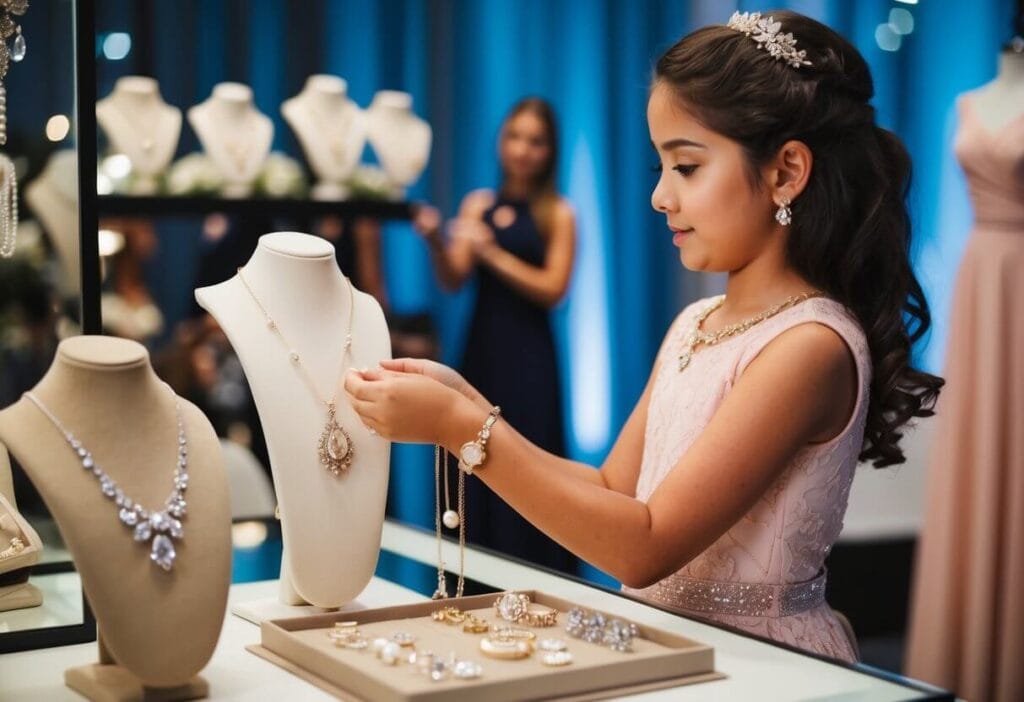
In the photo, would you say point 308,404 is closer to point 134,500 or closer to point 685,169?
point 134,500

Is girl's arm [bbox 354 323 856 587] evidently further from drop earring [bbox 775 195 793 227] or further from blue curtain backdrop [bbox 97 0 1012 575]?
blue curtain backdrop [bbox 97 0 1012 575]

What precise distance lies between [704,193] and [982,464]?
1700 mm

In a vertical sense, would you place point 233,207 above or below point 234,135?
below

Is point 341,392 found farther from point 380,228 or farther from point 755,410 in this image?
point 380,228

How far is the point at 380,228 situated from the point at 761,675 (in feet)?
11.3

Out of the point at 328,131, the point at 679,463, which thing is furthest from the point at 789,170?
the point at 328,131

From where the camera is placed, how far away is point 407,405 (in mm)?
1279

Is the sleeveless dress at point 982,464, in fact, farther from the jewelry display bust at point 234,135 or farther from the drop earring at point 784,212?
the jewelry display bust at point 234,135

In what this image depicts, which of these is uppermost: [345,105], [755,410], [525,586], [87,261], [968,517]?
[345,105]

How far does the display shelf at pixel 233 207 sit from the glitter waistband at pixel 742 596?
204cm

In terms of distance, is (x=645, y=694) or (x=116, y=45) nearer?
(x=645, y=694)

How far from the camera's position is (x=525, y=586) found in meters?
1.48

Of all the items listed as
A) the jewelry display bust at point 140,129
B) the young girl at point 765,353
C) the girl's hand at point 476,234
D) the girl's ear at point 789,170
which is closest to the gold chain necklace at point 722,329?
the young girl at point 765,353

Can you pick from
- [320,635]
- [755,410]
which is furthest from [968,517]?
[320,635]
